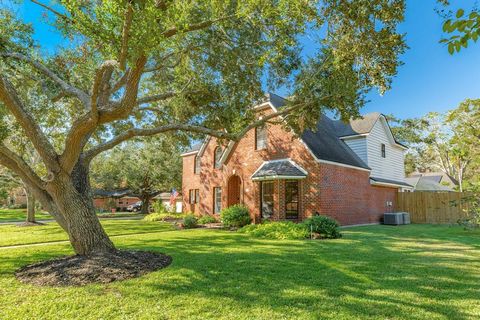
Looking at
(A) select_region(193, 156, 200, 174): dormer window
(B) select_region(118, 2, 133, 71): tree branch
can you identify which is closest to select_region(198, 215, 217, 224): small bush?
(A) select_region(193, 156, 200, 174): dormer window

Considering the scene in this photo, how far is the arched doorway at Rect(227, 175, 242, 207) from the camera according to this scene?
20.2 metres

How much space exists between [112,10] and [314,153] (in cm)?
1223

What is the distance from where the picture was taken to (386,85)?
25.2ft

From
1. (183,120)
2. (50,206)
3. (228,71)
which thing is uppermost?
(228,71)

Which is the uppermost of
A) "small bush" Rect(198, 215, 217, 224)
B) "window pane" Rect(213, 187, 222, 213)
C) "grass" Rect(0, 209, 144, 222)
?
Answer: "window pane" Rect(213, 187, 222, 213)

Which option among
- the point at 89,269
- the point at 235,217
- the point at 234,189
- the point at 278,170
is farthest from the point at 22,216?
the point at 89,269

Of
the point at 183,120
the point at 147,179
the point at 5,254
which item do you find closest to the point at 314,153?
the point at 183,120

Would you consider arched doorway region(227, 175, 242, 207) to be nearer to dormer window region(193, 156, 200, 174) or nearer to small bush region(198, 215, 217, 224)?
small bush region(198, 215, 217, 224)

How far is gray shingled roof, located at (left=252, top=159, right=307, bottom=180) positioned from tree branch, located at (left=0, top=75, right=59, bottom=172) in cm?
1077

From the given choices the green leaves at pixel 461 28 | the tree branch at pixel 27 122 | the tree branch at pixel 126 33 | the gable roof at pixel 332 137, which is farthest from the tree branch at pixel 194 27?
the gable roof at pixel 332 137

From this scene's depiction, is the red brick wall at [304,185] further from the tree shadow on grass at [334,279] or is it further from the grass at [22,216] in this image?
the grass at [22,216]

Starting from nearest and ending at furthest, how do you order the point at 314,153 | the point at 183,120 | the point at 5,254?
1. the point at 5,254
2. the point at 183,120
3. the point at 314,153

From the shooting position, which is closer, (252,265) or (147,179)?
(252,265)

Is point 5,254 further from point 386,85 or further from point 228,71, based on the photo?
point 386,85
